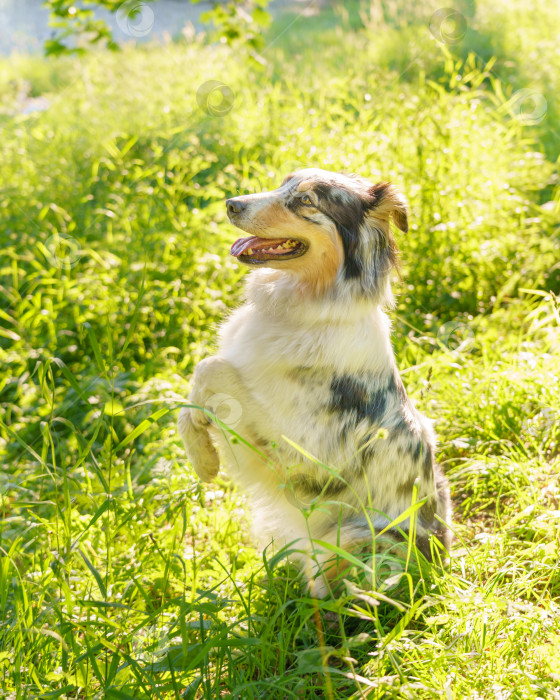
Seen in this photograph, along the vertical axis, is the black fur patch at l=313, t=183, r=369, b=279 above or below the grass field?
above

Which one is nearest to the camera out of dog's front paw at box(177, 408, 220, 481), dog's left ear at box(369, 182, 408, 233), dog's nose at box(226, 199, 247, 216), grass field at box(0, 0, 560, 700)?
grass field at box(0, 0, 560, 700)

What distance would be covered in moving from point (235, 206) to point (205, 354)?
73.2 inches

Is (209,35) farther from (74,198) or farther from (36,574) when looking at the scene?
(36,574)

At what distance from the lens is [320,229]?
2480mm

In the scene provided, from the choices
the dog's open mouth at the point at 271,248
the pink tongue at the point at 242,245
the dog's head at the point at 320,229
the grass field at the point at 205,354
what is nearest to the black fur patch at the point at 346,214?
the dog's head at the point at 320,229

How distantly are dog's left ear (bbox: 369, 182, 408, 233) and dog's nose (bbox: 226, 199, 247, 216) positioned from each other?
0.54m

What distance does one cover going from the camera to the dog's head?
96.8 inches

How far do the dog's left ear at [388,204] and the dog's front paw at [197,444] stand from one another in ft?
3.72

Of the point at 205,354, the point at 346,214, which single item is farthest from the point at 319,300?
the point at 205,354

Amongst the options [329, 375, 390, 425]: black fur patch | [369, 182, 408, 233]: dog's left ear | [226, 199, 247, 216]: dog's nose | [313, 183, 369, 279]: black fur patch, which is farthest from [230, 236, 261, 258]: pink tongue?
[329, 375, 390, 425]: black fur patch

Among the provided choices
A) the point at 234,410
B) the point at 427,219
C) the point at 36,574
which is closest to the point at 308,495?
the point at 234,410

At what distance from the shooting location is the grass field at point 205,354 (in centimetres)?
204

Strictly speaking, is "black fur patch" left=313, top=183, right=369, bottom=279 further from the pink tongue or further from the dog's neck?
the pink tongue

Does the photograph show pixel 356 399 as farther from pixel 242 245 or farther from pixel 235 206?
pixel 235 206
